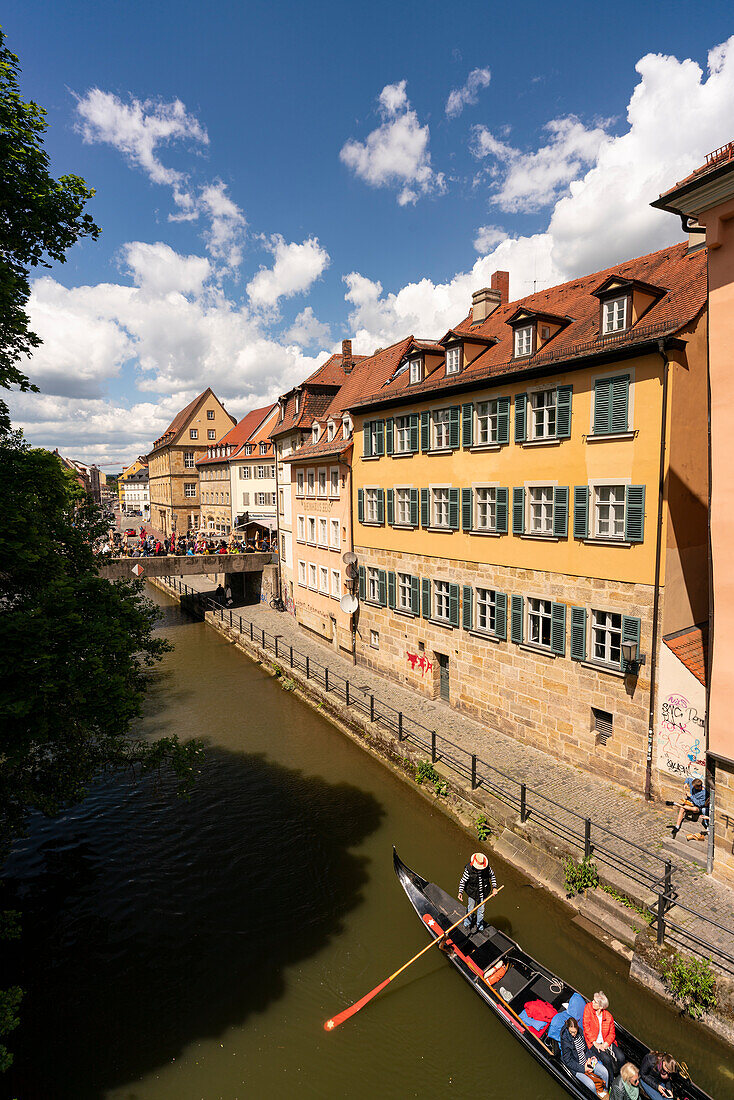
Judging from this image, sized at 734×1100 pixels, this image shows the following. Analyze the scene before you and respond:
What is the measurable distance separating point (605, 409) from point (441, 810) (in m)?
11.1

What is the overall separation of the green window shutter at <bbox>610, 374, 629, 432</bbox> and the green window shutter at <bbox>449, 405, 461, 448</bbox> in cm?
602

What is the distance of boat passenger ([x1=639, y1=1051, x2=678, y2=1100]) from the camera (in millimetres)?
7473

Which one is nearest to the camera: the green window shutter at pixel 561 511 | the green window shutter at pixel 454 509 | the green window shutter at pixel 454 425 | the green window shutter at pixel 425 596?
the green window shutter at pixel 561 511

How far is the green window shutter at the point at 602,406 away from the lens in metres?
14.1

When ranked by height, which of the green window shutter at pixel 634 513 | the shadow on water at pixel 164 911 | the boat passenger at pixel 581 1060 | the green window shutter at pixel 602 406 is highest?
the green window shutter at pixel 602 406

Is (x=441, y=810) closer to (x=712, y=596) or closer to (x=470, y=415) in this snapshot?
(x=712, y=596)

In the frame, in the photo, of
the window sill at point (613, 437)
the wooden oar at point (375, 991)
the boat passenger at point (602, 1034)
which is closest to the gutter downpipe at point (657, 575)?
the window sill at point (613, 437)

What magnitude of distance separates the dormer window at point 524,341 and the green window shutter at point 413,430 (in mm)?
5176

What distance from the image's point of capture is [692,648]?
44.5 ft

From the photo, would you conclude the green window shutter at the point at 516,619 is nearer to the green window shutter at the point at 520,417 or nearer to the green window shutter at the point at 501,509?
the green window shutter at the point at 501,509

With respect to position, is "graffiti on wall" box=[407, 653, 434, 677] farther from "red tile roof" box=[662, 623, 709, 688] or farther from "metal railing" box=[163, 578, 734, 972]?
"red tile roof" box=[662, 623, 709, 688]

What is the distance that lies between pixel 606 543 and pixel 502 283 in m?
15.1

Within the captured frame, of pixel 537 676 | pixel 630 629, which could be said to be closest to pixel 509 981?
pixel 630 629

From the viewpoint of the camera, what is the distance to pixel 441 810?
50.9 ft
